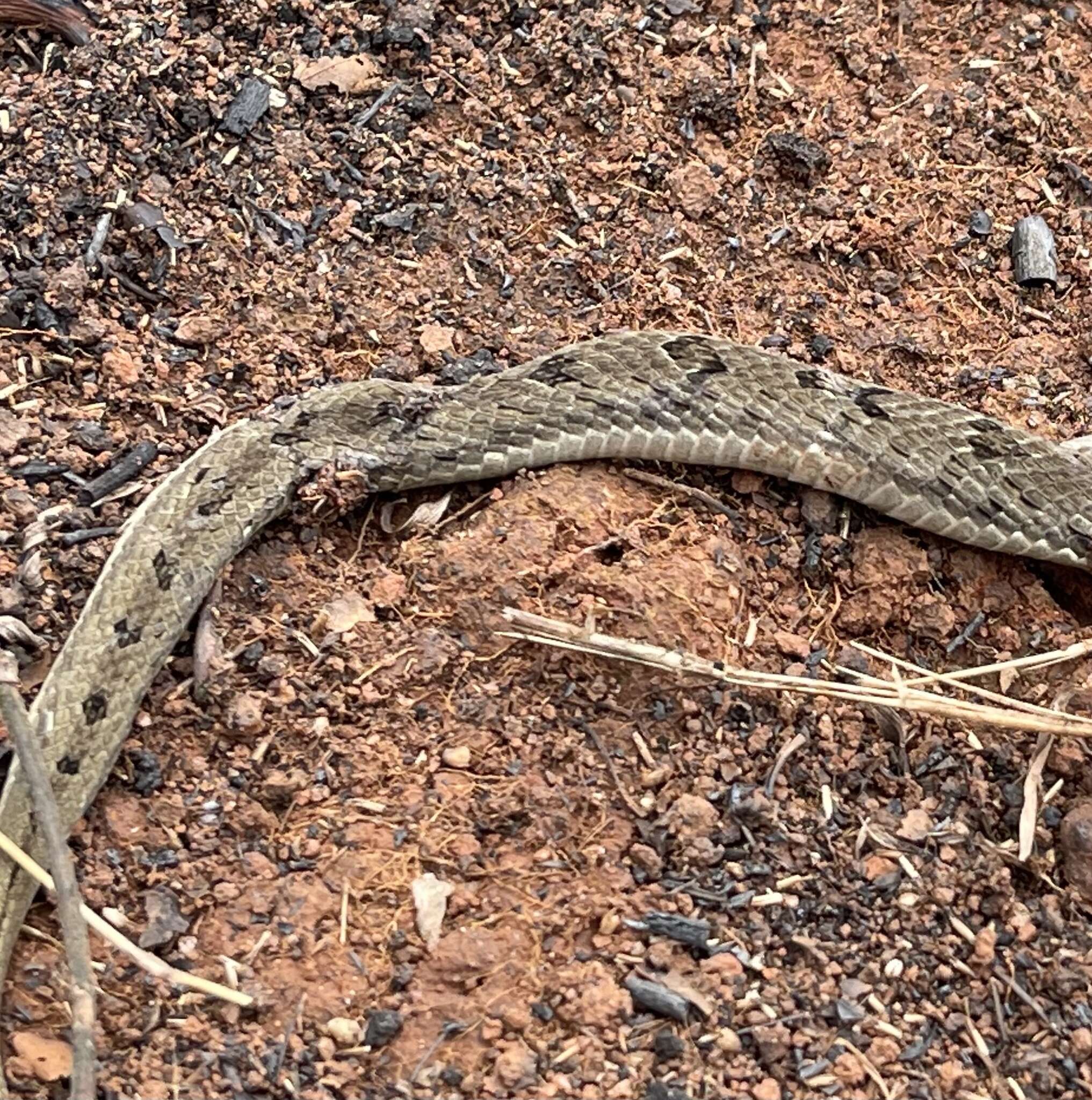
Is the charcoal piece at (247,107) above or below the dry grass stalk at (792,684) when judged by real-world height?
above

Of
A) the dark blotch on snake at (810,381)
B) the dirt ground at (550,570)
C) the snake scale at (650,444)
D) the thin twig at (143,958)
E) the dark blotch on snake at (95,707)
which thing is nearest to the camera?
the thin twig at (143,958)

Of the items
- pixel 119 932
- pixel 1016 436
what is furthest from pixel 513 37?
pixel 119 932

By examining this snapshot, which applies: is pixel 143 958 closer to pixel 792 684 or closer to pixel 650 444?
pixel 792 684

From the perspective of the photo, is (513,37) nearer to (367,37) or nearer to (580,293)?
(367,37)

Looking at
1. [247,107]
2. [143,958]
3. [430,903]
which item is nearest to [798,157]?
[247,107]

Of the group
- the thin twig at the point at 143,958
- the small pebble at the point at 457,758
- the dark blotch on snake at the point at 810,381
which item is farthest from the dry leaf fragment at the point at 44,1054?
the dark blotch on snake at the point at 810,381

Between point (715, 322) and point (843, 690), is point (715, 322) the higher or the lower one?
the higher one

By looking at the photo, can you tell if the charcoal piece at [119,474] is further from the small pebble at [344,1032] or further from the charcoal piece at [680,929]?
the charcoal piece at [680,929]
